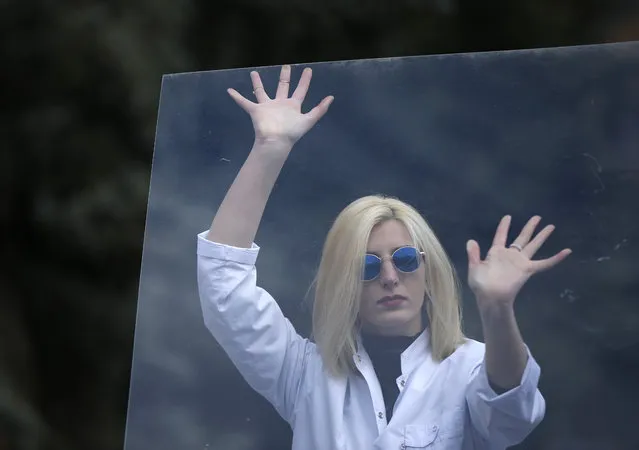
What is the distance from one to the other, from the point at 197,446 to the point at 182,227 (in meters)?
0.34

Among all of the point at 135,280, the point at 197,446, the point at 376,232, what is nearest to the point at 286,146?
the point at 376,232

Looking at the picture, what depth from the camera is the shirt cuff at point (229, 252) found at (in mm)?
1513

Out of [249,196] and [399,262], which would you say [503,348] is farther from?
[249,196]

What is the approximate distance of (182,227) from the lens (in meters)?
1.60

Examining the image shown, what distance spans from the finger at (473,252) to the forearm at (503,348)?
0.22ft

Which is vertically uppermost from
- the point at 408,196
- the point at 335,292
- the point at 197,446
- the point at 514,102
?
the point at 514,102

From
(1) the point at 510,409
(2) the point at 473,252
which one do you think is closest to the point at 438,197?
(2) the point at 473,252

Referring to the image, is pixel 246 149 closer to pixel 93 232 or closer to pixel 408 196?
pixel 408 196

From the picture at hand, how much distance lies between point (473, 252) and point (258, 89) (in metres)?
0.44

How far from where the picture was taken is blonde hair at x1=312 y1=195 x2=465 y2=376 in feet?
4.66

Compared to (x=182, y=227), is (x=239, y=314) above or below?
below

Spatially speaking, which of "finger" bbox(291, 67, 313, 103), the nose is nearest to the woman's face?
the nose

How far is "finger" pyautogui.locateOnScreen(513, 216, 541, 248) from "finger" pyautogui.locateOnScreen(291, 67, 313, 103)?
40 cm

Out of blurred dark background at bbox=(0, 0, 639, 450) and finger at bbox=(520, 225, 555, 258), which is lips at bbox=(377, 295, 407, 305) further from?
blurred dark background at bbox=(0, 0, 639, 450)
